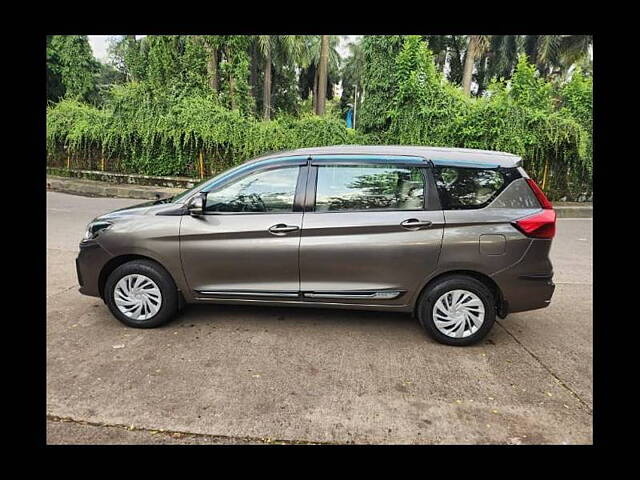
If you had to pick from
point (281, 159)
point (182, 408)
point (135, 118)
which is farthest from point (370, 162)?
point (135, 118)

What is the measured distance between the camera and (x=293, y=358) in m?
3.56

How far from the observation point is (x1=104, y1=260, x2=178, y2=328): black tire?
13.1 ft

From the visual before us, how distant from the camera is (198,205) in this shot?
3.91m

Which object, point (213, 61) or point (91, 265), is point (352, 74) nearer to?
point (213, 61)

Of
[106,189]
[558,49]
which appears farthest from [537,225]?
[558,49]

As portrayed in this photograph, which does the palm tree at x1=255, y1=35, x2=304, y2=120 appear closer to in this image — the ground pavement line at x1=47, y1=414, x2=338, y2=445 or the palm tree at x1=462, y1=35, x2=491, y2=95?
the palm tree at x1=462, y1=35, x2=491, y2=95

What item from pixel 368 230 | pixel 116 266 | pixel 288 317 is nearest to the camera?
pixel 368 230

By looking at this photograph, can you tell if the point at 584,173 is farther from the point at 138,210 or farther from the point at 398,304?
the point at 138,210

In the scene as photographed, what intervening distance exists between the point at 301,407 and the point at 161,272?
1.94 metres

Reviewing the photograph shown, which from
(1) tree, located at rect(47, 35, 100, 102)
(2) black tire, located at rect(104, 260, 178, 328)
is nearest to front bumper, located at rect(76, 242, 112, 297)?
(2) black tire, located at rect(104, 260, 178, 328)

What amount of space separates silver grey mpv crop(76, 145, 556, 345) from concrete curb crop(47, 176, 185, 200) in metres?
10.2

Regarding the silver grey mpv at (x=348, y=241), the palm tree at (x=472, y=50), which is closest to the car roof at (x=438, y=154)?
the silver grey mpv at (x=348, y=241)

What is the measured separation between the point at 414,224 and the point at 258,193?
144cm

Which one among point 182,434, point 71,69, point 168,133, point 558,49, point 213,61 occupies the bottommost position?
point 182,434
